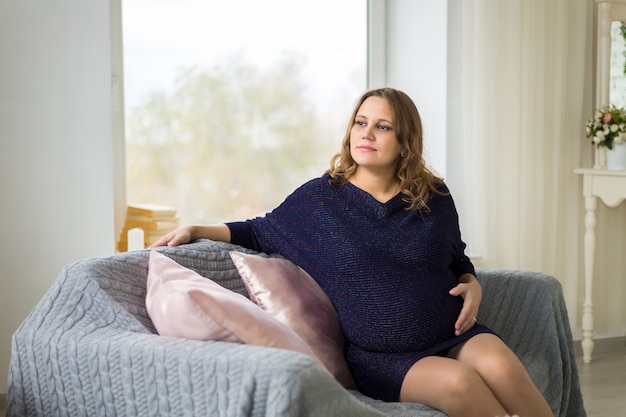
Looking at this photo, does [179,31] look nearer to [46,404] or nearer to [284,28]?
[284,28]

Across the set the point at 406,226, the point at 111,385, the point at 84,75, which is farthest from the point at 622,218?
the point at 111,385

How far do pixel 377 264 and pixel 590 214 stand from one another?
6.32 ft

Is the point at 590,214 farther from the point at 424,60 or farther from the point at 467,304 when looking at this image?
the point at 467,304

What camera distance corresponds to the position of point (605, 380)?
366 centimetres

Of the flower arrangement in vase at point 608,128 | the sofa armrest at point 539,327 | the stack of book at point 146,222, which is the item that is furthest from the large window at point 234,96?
the sofa armrest at point 539,327

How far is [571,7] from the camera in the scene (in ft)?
13.0

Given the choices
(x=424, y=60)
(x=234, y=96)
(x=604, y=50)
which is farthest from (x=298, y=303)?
(x=604, y=50)

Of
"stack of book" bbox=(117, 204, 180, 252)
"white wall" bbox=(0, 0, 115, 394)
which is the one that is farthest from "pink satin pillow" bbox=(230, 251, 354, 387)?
"stack of book" bbox=(117, 204, 180, 252)

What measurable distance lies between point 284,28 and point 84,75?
1.04 meters

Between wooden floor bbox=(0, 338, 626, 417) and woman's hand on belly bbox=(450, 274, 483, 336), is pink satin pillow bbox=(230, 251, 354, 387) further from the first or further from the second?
wooden floor bbox=(0, 338, 626, 417)

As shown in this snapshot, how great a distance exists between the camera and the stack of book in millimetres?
3338

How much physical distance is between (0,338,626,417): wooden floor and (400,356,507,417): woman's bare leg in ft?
4.21

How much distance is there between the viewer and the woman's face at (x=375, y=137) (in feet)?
7.97

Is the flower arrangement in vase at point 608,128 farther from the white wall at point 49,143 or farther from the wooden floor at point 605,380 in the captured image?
the white wall at point 49,143
